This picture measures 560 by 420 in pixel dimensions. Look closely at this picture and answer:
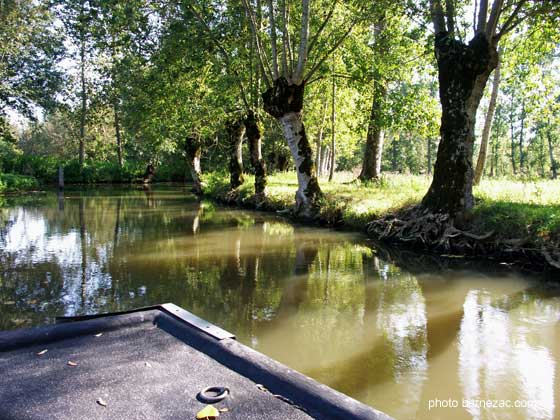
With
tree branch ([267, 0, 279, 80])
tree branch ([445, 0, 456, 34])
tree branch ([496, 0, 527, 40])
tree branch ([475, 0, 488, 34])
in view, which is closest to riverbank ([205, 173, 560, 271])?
tree branch ([496, 0, 527, 40])

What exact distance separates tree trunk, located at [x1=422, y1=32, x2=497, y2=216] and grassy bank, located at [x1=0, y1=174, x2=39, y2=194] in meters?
29.4

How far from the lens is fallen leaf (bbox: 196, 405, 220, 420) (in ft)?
9.12

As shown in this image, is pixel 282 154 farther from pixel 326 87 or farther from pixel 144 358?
pixel 144 358

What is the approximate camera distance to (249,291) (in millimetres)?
8148

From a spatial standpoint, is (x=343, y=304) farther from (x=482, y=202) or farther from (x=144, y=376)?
(x=482, y=202)

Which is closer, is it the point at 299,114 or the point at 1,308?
the point at 1,308

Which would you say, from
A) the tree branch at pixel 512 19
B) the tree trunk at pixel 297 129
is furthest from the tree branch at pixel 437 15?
the tree trunk at pixel 297 129

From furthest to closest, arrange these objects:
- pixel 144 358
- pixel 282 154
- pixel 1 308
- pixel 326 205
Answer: pixel 282 154 → pixel 326 205 → pixel 1 308 → pixel 144 358

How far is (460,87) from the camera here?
11.4 metres

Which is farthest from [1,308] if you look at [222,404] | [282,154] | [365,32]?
[282,154]

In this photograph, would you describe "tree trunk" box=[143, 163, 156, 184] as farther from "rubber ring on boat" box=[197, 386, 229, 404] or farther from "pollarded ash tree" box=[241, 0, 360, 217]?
"rubber ring on boat" box=[197, 386, 229, 404]

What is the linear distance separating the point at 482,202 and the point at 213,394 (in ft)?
34.3

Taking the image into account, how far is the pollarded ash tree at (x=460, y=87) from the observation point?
36.6 ft

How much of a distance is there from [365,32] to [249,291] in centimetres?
1259
